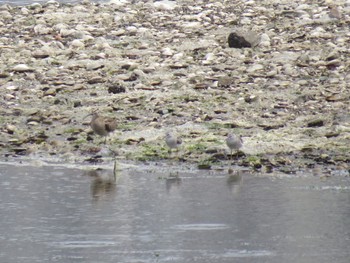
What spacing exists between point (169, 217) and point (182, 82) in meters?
5.78

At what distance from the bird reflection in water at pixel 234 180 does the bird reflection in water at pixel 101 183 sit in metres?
1.08

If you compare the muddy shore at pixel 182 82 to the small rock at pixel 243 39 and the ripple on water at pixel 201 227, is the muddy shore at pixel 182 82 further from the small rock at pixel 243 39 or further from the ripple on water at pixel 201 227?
the ripple on water at pixel 201 227

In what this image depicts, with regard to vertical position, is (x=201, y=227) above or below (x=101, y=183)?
above

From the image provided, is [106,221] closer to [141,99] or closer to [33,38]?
[141,99]

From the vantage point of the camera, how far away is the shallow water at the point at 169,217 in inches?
307

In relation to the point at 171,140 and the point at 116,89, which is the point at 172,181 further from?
the point at 116,89

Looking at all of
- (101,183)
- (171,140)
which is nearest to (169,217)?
(101,183)

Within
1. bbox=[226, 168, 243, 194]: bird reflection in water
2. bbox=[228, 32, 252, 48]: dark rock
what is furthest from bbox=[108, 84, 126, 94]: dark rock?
bbox=[226, 168, 243, 194]: bird reflection in water

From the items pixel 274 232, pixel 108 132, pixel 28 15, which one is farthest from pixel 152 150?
pixel 28 15

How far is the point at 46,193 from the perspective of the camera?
995 cm

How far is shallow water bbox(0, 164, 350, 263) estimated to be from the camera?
25.6ft

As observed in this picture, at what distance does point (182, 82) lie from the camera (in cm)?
1452

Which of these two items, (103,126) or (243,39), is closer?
(103,126)

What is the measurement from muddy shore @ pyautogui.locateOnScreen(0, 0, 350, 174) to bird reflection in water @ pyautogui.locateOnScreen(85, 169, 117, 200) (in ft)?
2.39
